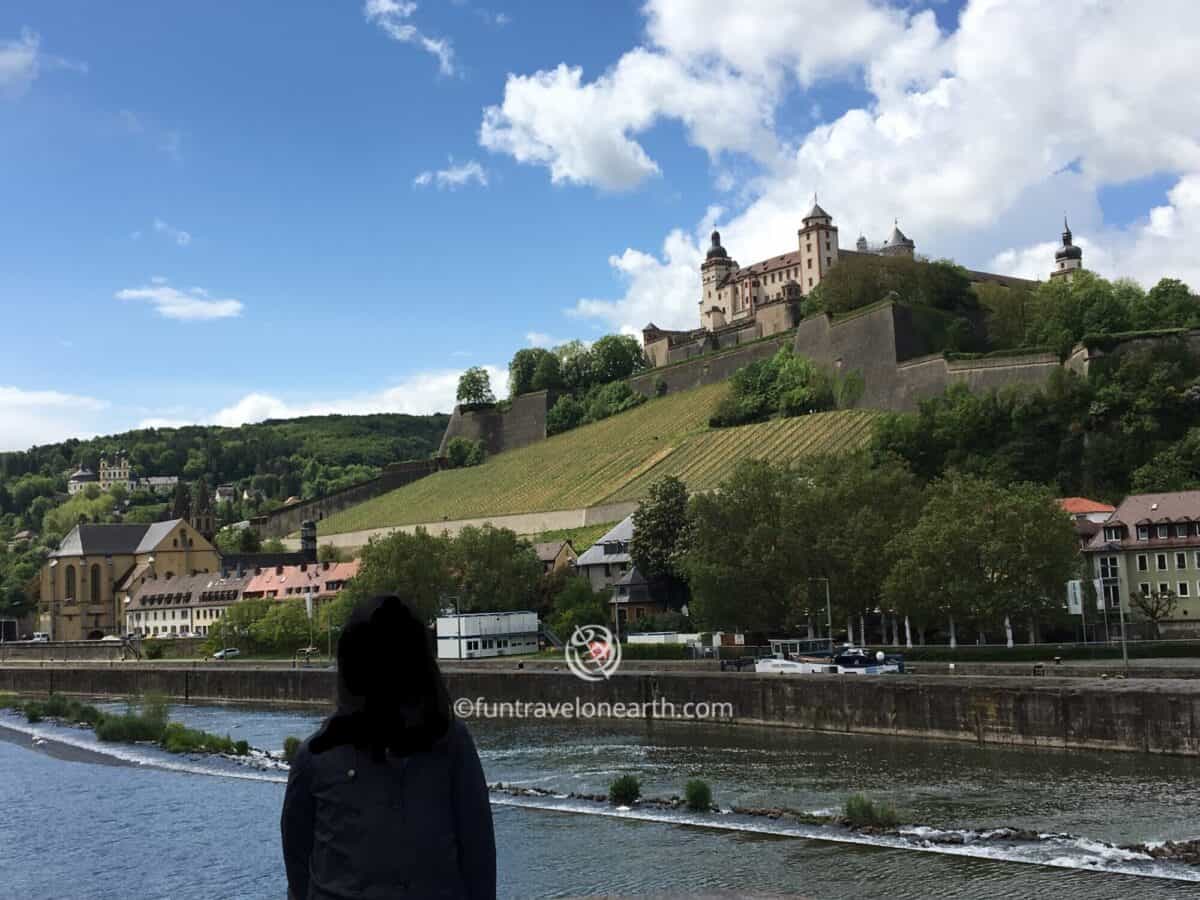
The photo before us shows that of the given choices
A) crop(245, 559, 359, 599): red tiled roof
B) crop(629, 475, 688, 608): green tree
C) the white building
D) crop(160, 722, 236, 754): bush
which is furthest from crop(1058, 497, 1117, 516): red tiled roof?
crop(245, 559, 359, 599): red tiled roof

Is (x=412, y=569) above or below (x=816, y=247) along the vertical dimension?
below

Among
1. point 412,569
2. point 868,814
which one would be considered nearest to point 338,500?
point 412,569

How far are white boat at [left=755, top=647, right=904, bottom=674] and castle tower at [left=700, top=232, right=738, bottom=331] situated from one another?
102995 millimetres

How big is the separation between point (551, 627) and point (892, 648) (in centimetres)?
2457

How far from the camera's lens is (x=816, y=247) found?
135375mm

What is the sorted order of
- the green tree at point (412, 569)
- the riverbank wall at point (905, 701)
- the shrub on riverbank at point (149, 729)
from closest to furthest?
1. the riverbank wall at point (905, 701)
2. the shrub on riverbank at point (149, 729)
3. the green tree at point (412, 569)

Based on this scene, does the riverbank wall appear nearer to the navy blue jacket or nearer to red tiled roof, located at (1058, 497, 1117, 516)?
red tiled roof, located at (1058, 497, 1117, 516)

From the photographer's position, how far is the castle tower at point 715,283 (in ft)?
487

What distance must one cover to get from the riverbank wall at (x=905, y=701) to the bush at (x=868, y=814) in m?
10.4

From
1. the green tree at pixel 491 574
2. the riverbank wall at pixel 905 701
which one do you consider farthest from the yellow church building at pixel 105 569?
the riverbank wall at pixel 905 701

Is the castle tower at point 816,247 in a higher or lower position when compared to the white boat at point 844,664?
higher

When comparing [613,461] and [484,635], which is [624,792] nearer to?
→ [484,635]

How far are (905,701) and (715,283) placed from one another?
119003mm

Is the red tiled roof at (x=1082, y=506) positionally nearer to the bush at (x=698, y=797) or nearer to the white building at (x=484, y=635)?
the white building at (x=484, y=635)
